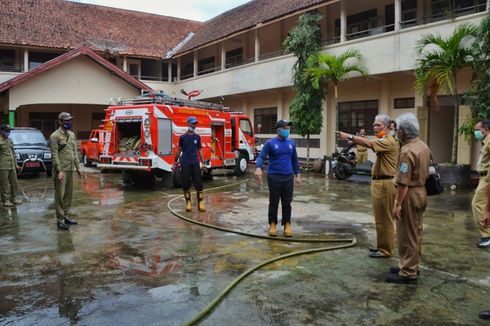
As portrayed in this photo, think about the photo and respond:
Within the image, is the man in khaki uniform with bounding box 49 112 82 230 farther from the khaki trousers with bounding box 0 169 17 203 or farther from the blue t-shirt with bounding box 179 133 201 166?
the khaki trousers with bounding box 0 169 17 203

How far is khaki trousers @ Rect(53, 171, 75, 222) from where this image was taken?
728 cm

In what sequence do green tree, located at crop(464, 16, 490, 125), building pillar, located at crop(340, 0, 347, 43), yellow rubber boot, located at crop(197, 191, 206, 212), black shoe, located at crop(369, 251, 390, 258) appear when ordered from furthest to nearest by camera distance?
building pillar, located at crop(340, 0, 347, 43) < green tree, located at crop(464, 16, 490, 125) < yellow rubber boot, located at crop(197, 191, 206, 212) < black shoe, located at crop(369, 251, 390, 258)

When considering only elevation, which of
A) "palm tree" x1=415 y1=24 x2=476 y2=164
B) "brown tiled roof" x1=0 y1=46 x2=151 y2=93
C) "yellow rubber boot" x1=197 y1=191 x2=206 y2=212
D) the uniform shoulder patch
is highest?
"brown tiled roof" x1=0 y1=46 x2=151 y2=93

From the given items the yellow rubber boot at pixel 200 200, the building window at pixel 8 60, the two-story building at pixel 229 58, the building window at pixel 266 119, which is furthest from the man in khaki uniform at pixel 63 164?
the building window at pixel 8 60

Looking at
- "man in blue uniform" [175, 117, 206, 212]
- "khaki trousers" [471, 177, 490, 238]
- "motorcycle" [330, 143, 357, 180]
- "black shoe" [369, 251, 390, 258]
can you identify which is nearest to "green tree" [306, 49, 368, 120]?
"motorcycle" [330, 143, 357, 180]

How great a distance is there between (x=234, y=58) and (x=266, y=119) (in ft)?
15.5

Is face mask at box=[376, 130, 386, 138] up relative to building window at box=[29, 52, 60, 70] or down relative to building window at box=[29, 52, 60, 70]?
down

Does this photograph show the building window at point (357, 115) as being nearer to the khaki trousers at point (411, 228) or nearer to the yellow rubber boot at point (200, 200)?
the yellow rubber boot at point (200, 200)

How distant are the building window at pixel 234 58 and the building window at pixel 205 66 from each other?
1.33 meters

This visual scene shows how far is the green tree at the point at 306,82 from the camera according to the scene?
17594 mm

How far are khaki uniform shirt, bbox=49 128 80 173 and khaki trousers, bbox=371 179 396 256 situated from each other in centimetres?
488

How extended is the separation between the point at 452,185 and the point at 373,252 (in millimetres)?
8203

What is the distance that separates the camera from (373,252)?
578 cm

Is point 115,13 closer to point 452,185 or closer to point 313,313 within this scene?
point 452,185
